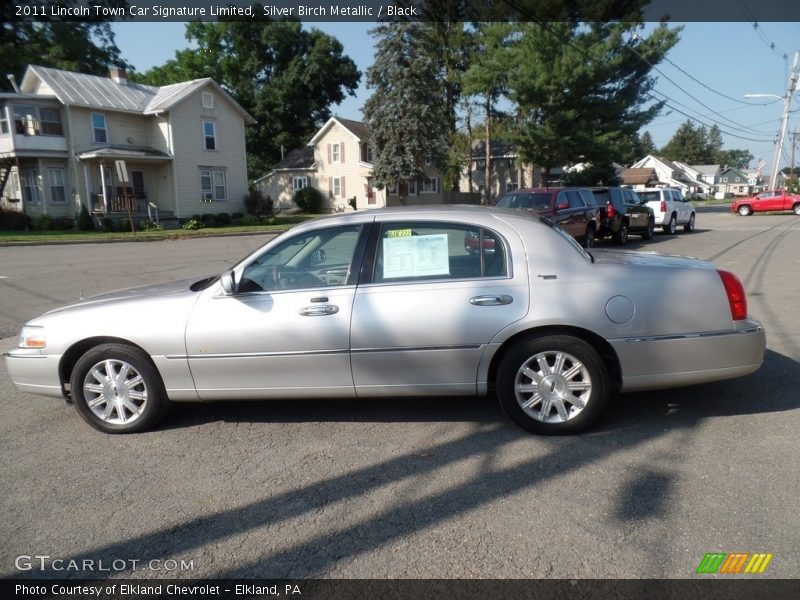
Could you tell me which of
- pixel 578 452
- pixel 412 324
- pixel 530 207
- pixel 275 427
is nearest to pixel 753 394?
pixel 578 452

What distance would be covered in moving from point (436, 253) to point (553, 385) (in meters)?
1.25

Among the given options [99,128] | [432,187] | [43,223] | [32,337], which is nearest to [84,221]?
[43,223]

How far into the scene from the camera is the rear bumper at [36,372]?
15.3 feet

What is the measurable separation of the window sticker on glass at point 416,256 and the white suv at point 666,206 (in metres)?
19.6

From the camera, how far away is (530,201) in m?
15.0

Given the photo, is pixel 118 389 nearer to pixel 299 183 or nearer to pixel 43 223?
pixel 43 223

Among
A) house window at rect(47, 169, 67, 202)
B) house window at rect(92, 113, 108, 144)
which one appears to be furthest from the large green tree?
house window at rect(47, 169, 67, 202)

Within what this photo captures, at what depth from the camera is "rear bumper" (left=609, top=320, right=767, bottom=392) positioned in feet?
14.0

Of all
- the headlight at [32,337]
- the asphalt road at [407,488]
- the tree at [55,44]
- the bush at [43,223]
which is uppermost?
the tree at [55,44]

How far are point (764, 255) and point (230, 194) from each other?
3059 cm

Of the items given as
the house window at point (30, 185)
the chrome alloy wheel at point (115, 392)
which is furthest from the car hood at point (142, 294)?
the house window at point (30, 185)

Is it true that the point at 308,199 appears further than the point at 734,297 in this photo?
Yes

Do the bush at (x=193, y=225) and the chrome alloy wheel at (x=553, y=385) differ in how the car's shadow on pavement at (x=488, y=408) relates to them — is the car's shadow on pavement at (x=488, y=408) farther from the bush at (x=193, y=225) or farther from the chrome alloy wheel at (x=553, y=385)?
the bush at (x=193, y=225)

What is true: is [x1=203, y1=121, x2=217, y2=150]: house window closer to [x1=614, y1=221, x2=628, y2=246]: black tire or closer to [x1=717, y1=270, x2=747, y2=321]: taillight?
[x1=614, y1=221, x2=628, y2=246]: black tire
